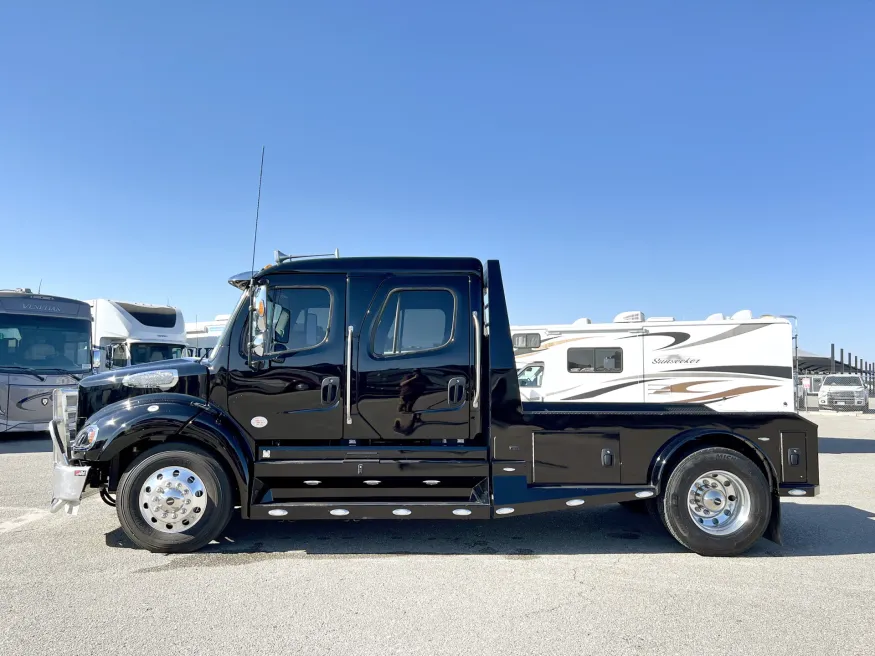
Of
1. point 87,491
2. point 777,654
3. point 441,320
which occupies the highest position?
point 441,320

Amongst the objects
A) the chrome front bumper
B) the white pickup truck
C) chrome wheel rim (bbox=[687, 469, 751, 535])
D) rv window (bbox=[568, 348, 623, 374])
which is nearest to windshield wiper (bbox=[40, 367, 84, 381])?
the chrome front bumper

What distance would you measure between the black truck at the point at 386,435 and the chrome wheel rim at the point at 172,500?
0.01 meters

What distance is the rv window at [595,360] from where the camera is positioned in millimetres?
13219

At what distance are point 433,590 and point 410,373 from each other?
1673mm

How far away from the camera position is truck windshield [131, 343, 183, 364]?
16.1 meters

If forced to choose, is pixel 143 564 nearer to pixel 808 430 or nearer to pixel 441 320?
pixel 441 320

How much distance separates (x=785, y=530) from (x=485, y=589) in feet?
11.5

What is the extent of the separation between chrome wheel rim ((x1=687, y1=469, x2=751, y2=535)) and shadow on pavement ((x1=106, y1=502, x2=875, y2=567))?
0.32 metres

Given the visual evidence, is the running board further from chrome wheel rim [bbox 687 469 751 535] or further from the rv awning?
the rv awning

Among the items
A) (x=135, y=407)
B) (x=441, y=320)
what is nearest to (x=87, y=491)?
(x=135, y=407)

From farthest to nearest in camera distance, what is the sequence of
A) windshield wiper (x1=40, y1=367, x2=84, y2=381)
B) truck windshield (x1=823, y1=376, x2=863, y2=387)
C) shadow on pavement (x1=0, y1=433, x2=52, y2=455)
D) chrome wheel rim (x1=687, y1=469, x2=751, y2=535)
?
truck windshield (x1=823, y1=376, x2=863, y2=387) → windshield wiper (x1=40, y1=367, x2=84, y2=381) → shadow on pavement (x1=0, y1=433, x2=52, y2=455) → chrome wheel rim (x1=687, y1=469, x2=751, y2=535)

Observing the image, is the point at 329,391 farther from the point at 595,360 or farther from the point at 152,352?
the point at 152,352

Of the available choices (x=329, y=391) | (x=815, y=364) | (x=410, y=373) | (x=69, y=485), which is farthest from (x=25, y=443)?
(x=815, y=364)

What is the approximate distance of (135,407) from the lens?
487cm
